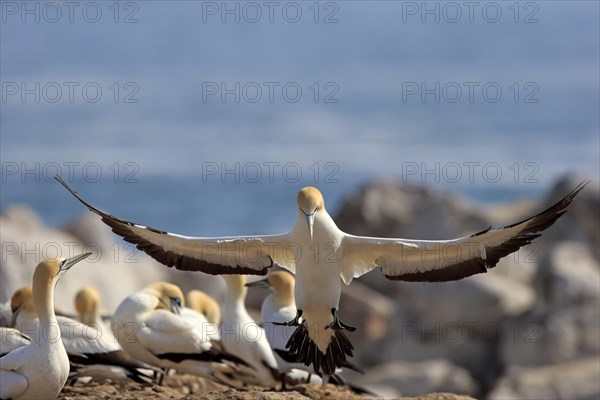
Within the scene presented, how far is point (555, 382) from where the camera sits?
52.6 ft

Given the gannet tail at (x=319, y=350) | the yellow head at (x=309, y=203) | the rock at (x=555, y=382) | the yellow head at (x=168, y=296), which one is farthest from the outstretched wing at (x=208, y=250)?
the rock at (x=555, y=382)

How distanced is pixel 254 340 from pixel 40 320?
9.16 ft

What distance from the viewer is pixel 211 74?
8056cm

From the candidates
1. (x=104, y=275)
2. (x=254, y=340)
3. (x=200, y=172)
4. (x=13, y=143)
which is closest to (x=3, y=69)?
(x=13, y=143)

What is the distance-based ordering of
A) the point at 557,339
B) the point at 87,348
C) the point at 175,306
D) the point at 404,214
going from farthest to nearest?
the point at 404,214 → the point at 557,339 → the point at 175,306 → the point at 87,348

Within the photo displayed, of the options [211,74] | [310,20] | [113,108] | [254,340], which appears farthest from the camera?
[310,20]

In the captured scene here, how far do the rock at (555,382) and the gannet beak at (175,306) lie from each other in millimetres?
5480

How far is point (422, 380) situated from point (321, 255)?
26.8 ft

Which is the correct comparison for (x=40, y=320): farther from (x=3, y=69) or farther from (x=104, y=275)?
(x=3, y=69)

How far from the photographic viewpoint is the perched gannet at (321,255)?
10.1m

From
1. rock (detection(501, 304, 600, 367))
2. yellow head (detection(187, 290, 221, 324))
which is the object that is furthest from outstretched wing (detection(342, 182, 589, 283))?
rock (detection(501, 304, 600, 367))
